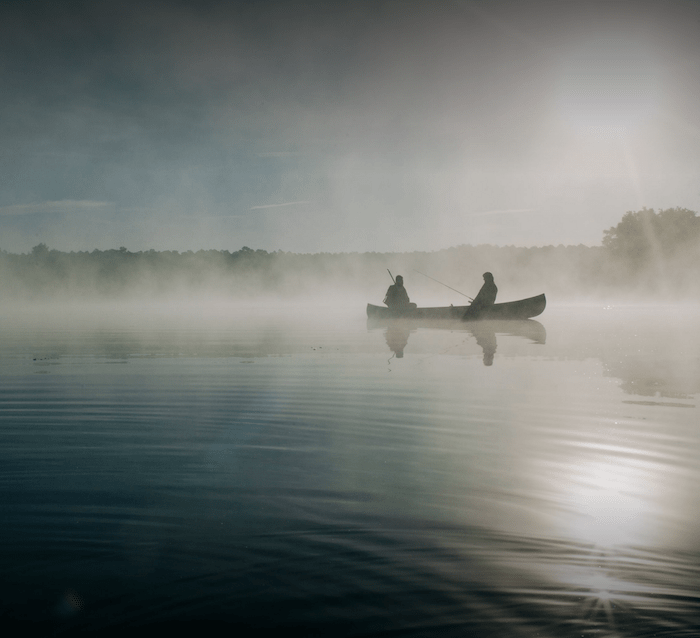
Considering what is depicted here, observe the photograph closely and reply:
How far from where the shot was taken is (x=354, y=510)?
4.54 m

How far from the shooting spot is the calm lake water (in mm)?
3137

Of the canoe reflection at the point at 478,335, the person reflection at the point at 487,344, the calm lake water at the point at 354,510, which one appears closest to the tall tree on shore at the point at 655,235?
the canoe reflection at the point at 478,335

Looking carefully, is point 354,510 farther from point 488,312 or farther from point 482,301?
point 488,312

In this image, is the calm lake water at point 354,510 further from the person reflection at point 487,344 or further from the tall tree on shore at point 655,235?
the tall tree on shore at point 655,235

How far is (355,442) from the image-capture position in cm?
688

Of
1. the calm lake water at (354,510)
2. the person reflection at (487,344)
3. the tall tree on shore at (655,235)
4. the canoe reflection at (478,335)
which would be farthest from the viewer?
the tall tree on shore at (655,235)

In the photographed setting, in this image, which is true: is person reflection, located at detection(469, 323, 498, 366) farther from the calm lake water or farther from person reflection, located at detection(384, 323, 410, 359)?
the calm lake water

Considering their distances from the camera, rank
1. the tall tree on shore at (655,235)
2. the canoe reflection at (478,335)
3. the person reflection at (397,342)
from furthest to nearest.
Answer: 1. the tall tree on shore at (655,235)
2. the canoe reflection at (478,335)
3. the person reflection at (397,342)

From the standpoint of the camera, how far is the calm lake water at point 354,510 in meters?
3.14

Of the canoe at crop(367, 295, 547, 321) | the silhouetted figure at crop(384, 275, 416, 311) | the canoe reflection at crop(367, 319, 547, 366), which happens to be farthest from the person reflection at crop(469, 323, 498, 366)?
the silhouetted figure at crop(384, 275, 416, 311)

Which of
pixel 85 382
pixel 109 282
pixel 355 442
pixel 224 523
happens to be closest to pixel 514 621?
pixel 224 523

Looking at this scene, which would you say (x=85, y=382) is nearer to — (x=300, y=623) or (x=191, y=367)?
(x=191, y=367)

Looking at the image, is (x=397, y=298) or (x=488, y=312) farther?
(x=397, y=298)

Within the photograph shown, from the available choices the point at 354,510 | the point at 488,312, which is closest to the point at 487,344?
the point at 488,312
